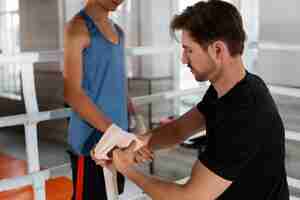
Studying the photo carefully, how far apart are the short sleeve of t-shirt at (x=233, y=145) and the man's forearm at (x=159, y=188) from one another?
0.35ft

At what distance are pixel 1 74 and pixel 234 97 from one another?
26.9 ft

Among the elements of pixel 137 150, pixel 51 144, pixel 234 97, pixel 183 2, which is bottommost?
pixel 51 144

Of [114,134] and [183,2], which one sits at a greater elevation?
[183,2]

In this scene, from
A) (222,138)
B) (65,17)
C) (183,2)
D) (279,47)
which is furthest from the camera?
(65,17)

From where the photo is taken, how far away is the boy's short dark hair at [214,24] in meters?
1.13

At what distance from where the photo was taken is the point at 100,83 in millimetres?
1523

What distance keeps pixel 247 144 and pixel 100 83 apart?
2.00ft

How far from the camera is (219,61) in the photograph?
1.17 metres

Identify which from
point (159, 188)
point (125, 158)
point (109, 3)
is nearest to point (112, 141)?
point (125, 158)

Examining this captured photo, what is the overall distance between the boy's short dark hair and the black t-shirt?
0.42 ft

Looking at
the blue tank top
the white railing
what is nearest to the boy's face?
the blue tank top

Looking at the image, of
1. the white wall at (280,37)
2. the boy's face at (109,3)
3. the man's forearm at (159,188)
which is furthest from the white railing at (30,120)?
the white wall at (280,37)

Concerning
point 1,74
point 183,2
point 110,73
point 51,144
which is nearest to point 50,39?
point 1,74

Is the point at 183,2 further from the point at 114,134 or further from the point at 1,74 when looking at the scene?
the point at 1,74
